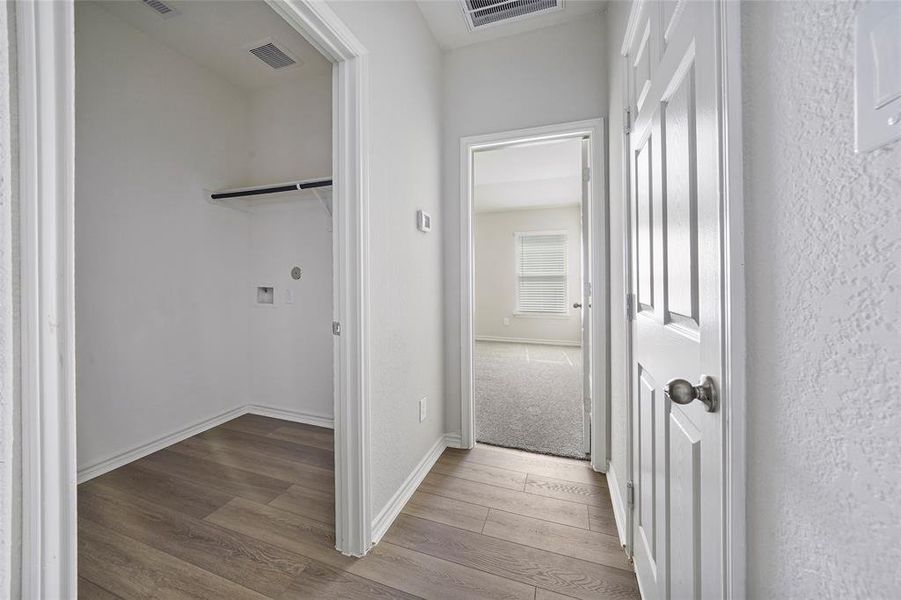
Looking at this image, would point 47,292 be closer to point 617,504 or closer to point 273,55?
point 617,504

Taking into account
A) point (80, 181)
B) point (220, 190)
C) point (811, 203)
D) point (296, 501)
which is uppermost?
point (220, 190)

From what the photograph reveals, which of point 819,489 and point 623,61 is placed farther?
point 623,61

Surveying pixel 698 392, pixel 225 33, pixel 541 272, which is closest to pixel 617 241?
pixel 698 392

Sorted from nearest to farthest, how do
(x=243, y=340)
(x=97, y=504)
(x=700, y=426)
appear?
1. (x=700, y=426)
2. (x=97, y=504)
3. (x=243, y=340)

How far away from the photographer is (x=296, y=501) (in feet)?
5.90

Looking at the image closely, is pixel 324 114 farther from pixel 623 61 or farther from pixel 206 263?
pixel 623 61

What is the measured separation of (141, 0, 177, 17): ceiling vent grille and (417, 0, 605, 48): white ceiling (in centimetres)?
151

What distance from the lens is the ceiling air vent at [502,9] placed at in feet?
6.49

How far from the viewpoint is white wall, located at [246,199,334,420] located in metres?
2.79

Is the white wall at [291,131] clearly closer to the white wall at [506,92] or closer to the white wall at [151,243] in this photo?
the white wall at [151,243]

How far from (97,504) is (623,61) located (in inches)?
129

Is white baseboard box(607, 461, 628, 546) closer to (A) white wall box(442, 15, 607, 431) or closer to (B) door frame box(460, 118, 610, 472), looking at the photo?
(B) door frame box(460, 118, 610, 472)

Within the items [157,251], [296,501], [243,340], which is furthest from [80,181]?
[296,501]

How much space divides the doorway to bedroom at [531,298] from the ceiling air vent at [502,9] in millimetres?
725
